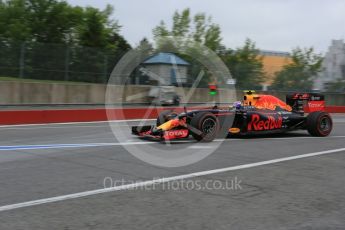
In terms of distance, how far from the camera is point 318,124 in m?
13.8

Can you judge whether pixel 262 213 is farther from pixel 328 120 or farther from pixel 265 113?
pixel 328 120

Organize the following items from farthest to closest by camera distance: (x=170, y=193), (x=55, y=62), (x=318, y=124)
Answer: (x=55, y=62) < (x=318, y=124) < (x=170, y=193)

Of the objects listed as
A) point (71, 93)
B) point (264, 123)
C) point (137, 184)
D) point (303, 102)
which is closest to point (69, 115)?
point (71, 93)

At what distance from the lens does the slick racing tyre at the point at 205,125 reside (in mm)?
11641

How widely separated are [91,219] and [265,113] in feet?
27.1

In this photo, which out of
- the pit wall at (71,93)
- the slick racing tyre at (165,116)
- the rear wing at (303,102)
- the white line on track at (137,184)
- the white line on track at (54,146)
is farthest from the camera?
the pit wall at (71,93)

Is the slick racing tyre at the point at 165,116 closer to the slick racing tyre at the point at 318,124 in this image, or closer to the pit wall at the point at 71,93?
the slick racing tyre at the point at 318,124

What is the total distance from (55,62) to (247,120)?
13.0 m

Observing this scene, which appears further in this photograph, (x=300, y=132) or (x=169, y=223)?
(x=300, y=132)

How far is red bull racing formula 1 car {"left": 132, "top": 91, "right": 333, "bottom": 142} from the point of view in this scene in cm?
1166

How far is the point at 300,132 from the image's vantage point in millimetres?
15086

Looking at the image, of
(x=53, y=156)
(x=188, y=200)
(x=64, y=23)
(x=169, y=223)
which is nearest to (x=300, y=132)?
(x=53, y=156)

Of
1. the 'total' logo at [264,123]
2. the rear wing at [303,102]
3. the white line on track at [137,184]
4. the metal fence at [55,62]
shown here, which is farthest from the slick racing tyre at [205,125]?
the metal fence at [55,62]

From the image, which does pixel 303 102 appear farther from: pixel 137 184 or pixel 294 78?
pixel 294 78
